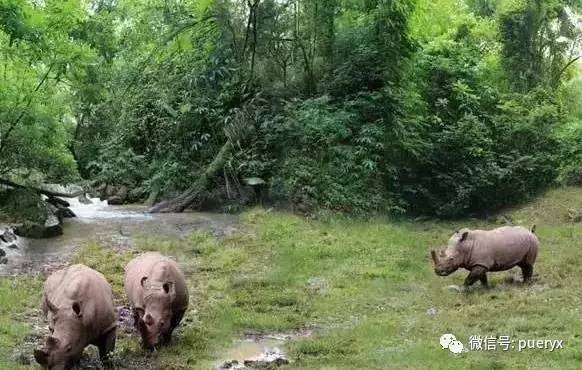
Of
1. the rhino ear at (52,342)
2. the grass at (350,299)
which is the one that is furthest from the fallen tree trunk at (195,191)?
the rhino ear at (52,342)

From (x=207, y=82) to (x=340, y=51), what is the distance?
4.74m

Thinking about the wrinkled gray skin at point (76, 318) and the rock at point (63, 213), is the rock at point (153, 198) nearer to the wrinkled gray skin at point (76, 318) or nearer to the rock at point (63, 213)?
the rock at point (63, 213)

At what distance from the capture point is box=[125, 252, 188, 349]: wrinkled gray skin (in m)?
8.62

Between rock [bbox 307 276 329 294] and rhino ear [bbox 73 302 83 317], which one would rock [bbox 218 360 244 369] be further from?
rock [bbox 307 276 329 294]

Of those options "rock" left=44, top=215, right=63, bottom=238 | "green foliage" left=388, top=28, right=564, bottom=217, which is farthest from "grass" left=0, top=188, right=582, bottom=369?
"green foliage" left=388, top=28, right=564, bottom=217

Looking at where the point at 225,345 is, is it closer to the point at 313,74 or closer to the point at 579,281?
the point at 579,281

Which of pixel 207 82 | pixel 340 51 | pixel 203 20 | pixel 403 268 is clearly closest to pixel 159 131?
pixel 207 82

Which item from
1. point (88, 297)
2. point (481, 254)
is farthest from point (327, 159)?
point (88, 297)

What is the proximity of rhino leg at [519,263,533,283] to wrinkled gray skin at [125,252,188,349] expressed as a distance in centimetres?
638

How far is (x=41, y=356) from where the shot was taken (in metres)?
7.45

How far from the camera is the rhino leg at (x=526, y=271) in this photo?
12258mm

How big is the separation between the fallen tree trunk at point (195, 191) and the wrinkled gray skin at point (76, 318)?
1343 centimetres

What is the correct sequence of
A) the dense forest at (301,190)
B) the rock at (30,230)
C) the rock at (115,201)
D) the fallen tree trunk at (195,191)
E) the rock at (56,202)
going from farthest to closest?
the rock at (115,201)
the fallen tree trunk at (195,191)
the rock at (56,202)
the rock at (30,230)
the dense forest at (301,190)

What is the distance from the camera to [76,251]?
1552 centimetres
